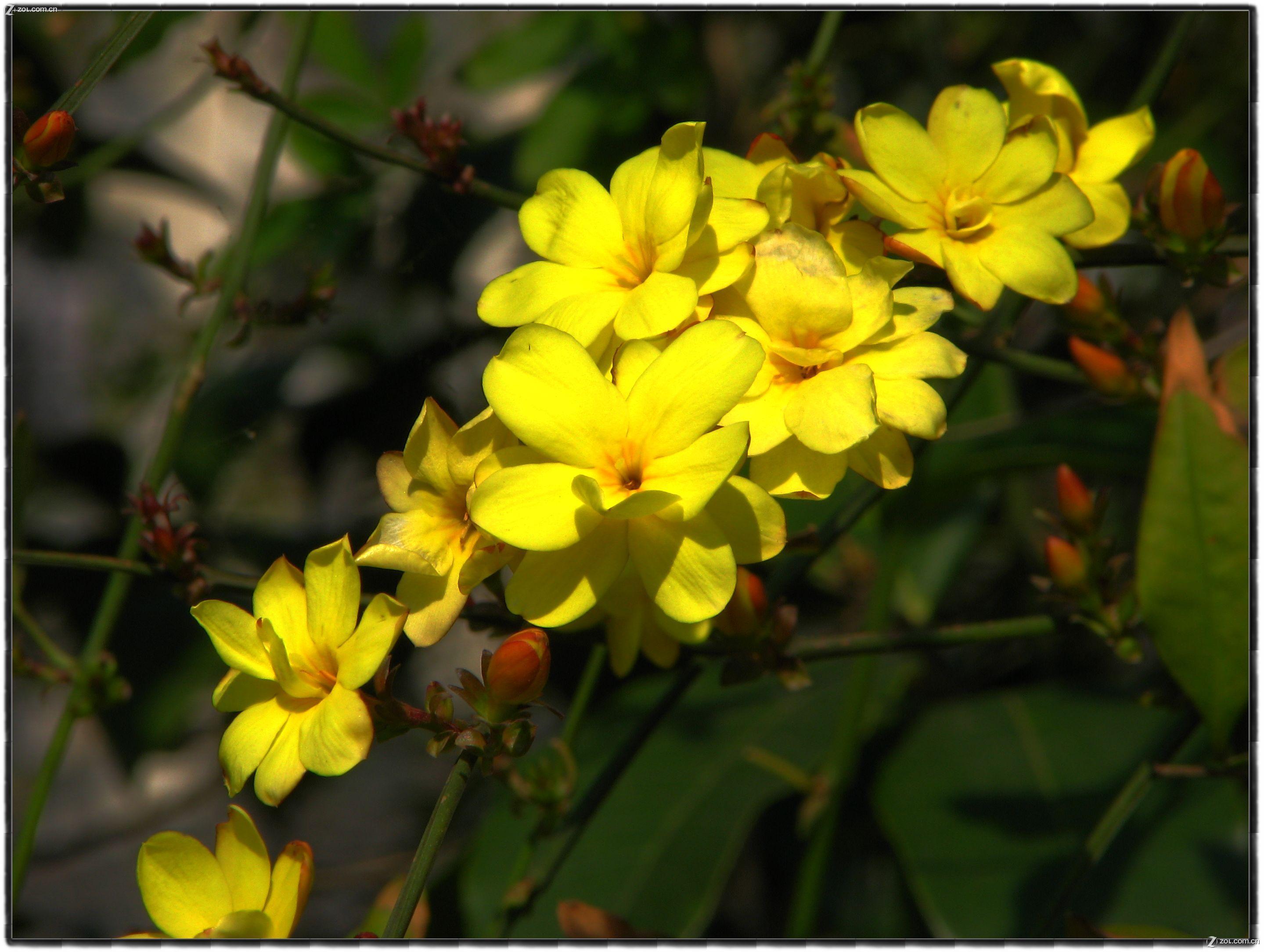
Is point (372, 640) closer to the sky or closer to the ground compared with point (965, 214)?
closer to the ground

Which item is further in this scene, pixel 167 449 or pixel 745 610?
pixel 167 449

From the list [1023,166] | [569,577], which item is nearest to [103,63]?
[569,577]

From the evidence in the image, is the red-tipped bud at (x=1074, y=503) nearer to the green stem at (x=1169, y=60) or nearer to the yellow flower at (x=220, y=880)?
the green stem at (x=1169, y=60)

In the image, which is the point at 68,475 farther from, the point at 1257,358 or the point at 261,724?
the point at 1257,358

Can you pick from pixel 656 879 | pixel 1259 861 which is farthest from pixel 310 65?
pixel 1259 861

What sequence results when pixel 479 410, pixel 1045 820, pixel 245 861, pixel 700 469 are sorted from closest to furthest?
pixel 700 469
pixel 245 861
pixel 479 410
pixel 1045 820

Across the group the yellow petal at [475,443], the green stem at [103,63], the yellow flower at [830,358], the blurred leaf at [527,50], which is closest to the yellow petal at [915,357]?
the yellow flower at [830,358]

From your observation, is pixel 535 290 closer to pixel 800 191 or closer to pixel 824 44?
pixel 800 191
